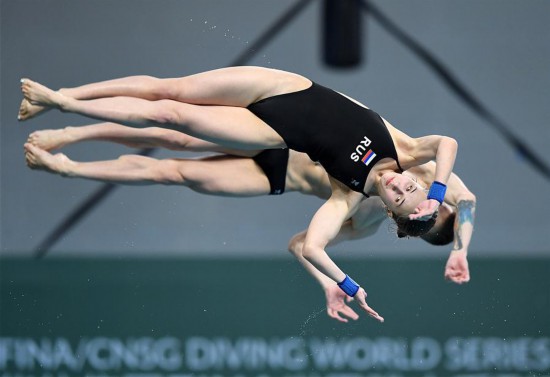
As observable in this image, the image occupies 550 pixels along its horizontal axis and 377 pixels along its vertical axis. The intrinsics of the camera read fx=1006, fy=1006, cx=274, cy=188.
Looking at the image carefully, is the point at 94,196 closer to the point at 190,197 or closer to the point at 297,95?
the point at 190,197

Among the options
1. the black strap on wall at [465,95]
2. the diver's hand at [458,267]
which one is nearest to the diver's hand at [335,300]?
the diver's hand at [458,267]

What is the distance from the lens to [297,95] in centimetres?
431

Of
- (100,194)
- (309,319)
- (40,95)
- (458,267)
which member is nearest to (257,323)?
(309,319)

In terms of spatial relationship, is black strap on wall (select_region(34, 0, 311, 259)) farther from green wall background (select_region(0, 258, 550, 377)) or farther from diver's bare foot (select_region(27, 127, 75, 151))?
diver's bare foot (select_region(27, 127, 75, 151))

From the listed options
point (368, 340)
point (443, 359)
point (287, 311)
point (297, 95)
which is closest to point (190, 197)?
point (287, 311)

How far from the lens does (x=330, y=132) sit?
4.30 meters

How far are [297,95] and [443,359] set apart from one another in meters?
2.71

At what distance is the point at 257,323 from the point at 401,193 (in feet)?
8.23

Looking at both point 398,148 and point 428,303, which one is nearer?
point 398,148

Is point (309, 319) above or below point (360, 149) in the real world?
below

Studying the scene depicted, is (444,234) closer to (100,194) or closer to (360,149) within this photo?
(360,149)

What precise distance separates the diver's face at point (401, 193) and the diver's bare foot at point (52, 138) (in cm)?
142

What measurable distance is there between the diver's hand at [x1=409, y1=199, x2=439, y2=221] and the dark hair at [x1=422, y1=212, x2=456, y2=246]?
2.02 ft

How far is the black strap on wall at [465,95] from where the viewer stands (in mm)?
6516
